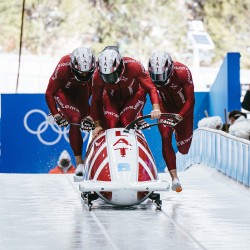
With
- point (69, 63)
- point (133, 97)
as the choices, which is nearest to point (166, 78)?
point (133, 97)

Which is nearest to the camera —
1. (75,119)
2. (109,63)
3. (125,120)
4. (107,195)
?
(107,195)

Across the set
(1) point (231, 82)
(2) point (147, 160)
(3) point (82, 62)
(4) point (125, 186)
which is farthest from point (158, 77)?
(1) point (231, 82)

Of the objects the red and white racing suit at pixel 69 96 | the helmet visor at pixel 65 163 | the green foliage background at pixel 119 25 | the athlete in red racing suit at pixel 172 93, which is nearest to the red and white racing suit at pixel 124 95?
the athlete in red racing suit at pixel 172 93

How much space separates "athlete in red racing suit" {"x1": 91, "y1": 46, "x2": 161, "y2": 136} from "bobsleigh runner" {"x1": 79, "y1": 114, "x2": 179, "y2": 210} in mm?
325

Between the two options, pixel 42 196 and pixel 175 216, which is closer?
pixel 175 216

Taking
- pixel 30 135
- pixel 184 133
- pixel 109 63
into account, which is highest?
pixel 109 63

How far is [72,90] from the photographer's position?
28.8ft

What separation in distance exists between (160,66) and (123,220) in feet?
5.54

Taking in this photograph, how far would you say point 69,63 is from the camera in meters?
8.30

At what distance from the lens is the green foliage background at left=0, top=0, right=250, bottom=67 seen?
130 feet

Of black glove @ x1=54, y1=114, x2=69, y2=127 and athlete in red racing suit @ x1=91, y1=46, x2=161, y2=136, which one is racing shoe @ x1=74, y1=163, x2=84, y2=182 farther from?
athlete in red racing suit @ x1=91, y1=46, x2=161, y2=136

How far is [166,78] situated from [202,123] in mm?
4784

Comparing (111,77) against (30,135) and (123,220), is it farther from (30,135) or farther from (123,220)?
(30,135)

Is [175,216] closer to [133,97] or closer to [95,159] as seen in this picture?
[95,159]
